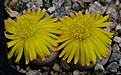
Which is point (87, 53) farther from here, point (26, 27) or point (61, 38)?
point (26, 27)

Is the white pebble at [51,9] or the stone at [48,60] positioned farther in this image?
the white pebble at [51,9]

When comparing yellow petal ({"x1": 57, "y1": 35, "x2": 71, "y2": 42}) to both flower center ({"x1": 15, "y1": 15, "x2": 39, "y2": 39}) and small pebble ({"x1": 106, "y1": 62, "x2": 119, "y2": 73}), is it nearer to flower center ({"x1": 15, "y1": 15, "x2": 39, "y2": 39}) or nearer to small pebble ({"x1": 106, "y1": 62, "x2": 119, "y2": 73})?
flower center ({"x1": 15, "y1": 15, "x2": 39, "y2": 39})

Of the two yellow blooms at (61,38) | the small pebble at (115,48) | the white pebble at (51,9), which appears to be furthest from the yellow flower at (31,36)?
the small pebble at (115,48)

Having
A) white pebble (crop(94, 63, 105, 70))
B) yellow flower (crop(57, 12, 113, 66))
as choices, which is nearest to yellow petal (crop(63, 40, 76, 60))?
yellow flower (crop(57, 12, 113, 66))

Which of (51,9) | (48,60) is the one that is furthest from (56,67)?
(51,9)

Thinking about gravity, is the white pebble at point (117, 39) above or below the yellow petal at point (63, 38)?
below

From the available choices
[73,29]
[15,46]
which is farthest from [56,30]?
[15,46]

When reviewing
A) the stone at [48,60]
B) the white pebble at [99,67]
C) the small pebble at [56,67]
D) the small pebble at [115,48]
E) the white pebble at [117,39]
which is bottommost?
the small pebble at [56,67]

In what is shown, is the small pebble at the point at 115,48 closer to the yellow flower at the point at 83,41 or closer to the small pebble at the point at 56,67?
the yellow flower at the point at 83,41
